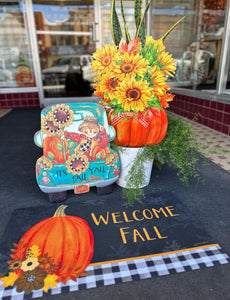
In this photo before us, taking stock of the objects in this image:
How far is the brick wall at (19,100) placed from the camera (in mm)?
4238

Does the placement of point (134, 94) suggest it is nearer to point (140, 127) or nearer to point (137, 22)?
point (140, 127)

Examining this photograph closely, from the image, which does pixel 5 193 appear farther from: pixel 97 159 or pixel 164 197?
pixel 164 197

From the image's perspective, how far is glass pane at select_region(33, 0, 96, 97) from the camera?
13.8 ft

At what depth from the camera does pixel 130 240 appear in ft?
3.67

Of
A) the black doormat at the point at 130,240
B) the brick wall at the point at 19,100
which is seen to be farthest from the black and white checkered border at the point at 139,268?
the brick wall at the point at 19,100

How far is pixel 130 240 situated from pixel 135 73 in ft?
2.86

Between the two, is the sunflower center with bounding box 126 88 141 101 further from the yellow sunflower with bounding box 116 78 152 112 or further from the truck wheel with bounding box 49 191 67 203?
the truck wheel with bounding box 49 191 67 203

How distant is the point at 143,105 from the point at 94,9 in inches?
144

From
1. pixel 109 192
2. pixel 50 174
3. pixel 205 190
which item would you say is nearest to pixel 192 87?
pixel 205 190

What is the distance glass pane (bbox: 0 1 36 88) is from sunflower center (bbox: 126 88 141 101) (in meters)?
3.61

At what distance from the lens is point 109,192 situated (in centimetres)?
151

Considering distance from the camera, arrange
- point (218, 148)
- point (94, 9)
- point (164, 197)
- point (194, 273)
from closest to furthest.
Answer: point (194, 273) < point (164, 197) < point (218, 148) < point (94, 9)

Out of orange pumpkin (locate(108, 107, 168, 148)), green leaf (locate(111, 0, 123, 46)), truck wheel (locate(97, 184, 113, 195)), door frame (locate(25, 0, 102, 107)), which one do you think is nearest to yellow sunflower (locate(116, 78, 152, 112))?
orange pumpkin (locate(108, 107, 168, 148))

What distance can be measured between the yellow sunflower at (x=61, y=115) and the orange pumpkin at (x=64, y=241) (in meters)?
0.52
